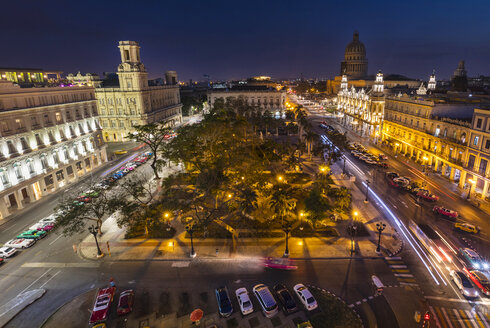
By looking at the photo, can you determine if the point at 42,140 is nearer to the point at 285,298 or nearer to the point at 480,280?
the point at 285,298

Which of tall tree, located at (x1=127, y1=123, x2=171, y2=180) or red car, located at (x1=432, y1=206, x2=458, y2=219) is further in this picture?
tall tree, located at (x1=127, y1=123, x2=171, y2=180)

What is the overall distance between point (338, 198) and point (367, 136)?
64.9 metres

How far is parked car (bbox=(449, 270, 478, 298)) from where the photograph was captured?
85.3ft

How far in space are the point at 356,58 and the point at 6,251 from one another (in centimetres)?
18651

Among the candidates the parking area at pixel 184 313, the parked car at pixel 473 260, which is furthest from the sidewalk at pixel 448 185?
the parking area at pixel 184 313

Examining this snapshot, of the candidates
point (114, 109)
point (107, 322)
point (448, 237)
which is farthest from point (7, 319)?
point (114, 109)

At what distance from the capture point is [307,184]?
174ft

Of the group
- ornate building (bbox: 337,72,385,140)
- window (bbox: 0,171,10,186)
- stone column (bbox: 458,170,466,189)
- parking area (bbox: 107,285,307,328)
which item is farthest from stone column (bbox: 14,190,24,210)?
ornate building (bbox: 337,72,385,140)

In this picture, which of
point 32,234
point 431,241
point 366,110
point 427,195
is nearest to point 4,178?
point 32,234

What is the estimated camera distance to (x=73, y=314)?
25.5 meters

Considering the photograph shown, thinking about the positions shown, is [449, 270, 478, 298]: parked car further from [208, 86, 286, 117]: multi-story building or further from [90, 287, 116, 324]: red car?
[208, 86, 286, 117]: multi-story building

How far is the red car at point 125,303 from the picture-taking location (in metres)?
25.0

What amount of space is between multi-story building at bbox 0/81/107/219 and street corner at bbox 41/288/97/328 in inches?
1030

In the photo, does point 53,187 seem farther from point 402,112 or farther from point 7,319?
point 402,112
